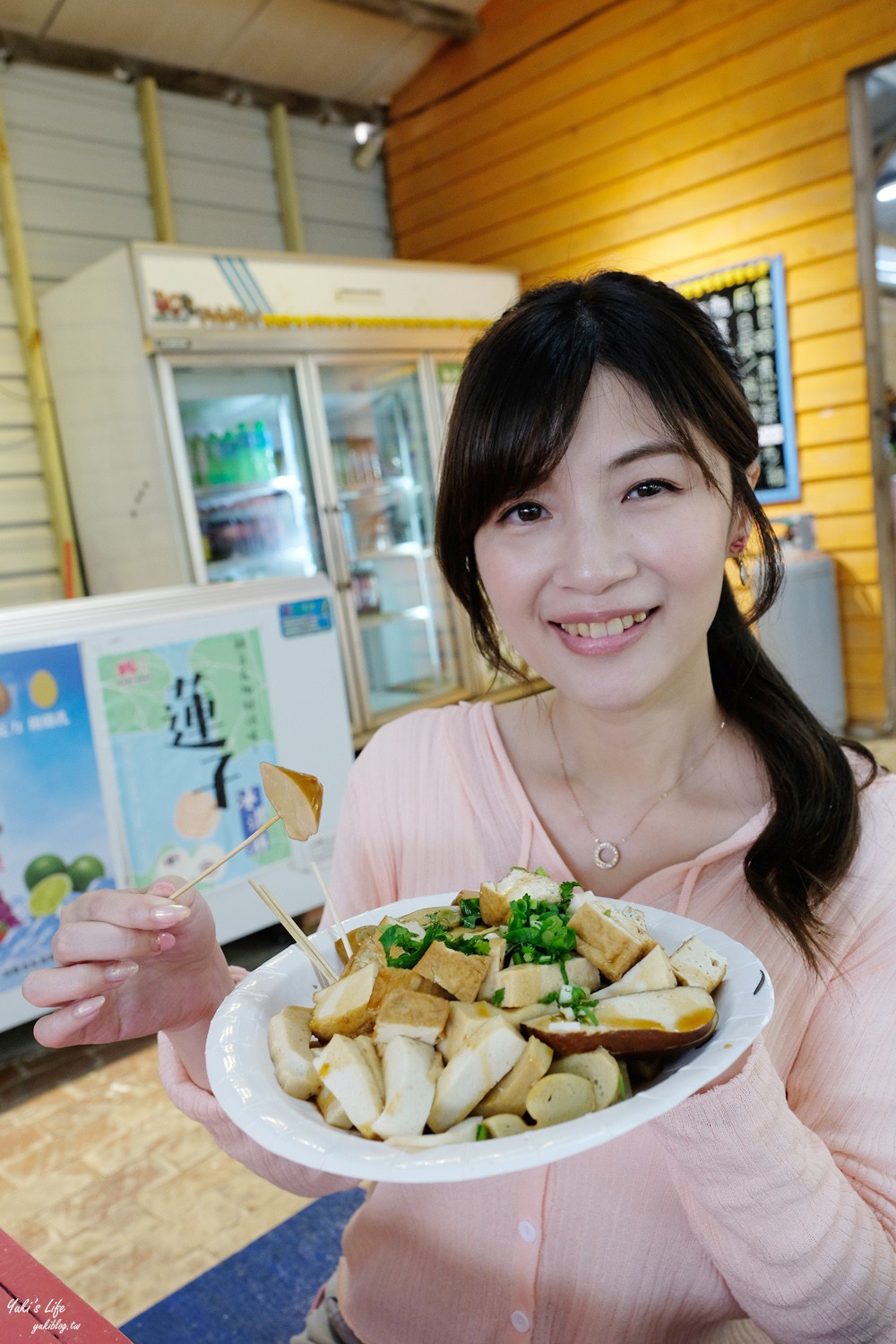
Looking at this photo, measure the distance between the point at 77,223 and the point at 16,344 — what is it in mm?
772

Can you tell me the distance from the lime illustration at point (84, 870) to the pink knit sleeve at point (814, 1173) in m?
2.38

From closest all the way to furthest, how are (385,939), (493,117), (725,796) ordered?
(385,939)
(725,796)
(493,117)

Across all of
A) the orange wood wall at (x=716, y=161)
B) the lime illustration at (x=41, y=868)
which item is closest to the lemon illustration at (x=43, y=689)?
the lime illustration at (x=41, y=868)

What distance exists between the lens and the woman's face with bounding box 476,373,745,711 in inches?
40.6

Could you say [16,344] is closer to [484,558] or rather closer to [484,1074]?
[484,558]

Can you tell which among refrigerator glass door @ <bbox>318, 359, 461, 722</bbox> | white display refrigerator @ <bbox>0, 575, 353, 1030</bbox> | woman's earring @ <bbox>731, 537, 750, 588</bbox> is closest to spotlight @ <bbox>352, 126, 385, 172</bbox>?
refrigerator glass door @ <bbox>318, 359, 461, 722</bbox>

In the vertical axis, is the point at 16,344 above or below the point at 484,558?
above

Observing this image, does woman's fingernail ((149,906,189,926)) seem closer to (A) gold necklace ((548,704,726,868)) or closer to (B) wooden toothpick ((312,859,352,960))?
(B) wooden toothpick ((312,859,352,960))

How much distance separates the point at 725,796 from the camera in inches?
49.6

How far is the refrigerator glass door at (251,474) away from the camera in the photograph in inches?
175

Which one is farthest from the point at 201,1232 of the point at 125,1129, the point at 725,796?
the point at 725,796

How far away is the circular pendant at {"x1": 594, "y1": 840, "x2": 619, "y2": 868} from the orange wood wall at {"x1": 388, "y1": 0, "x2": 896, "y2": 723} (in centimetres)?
380

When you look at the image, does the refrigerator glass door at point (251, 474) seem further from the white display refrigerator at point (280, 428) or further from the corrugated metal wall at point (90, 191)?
the corrugated metal wall at point (90, 191)

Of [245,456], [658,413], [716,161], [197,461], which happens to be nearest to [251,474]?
[245,456]
